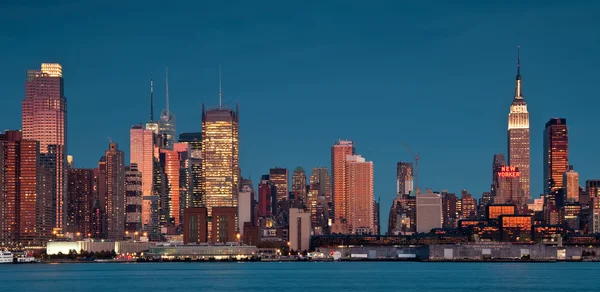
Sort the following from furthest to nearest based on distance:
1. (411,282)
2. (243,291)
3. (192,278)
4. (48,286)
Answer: (192,278) → (411,282) → (48,286) → (243,291)

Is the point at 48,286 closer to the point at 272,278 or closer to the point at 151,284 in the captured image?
the point at 151,284

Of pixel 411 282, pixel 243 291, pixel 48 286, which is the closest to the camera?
pixel 243 291

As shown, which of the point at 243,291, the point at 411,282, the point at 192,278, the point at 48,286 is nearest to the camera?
the point at 243,291

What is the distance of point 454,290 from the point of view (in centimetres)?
15850

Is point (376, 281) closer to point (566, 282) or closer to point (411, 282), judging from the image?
point (411, 282)

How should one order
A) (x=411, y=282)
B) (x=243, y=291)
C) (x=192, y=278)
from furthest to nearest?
(x=192, y=278), (x=411, y=282), (x=243, y=291)

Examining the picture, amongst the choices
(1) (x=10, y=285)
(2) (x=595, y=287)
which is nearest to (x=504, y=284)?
(2) (x=595, y=287)

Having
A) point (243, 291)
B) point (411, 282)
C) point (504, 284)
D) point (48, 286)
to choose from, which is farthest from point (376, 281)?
point (48, 286)

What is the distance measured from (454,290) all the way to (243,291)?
27.1 metres

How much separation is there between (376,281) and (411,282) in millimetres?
5274

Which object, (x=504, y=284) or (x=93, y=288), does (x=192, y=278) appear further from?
(x=504, y=284)

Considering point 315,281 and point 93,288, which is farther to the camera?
point 315,281

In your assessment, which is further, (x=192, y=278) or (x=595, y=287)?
(x=192, y=278)

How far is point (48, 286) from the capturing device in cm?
17138
